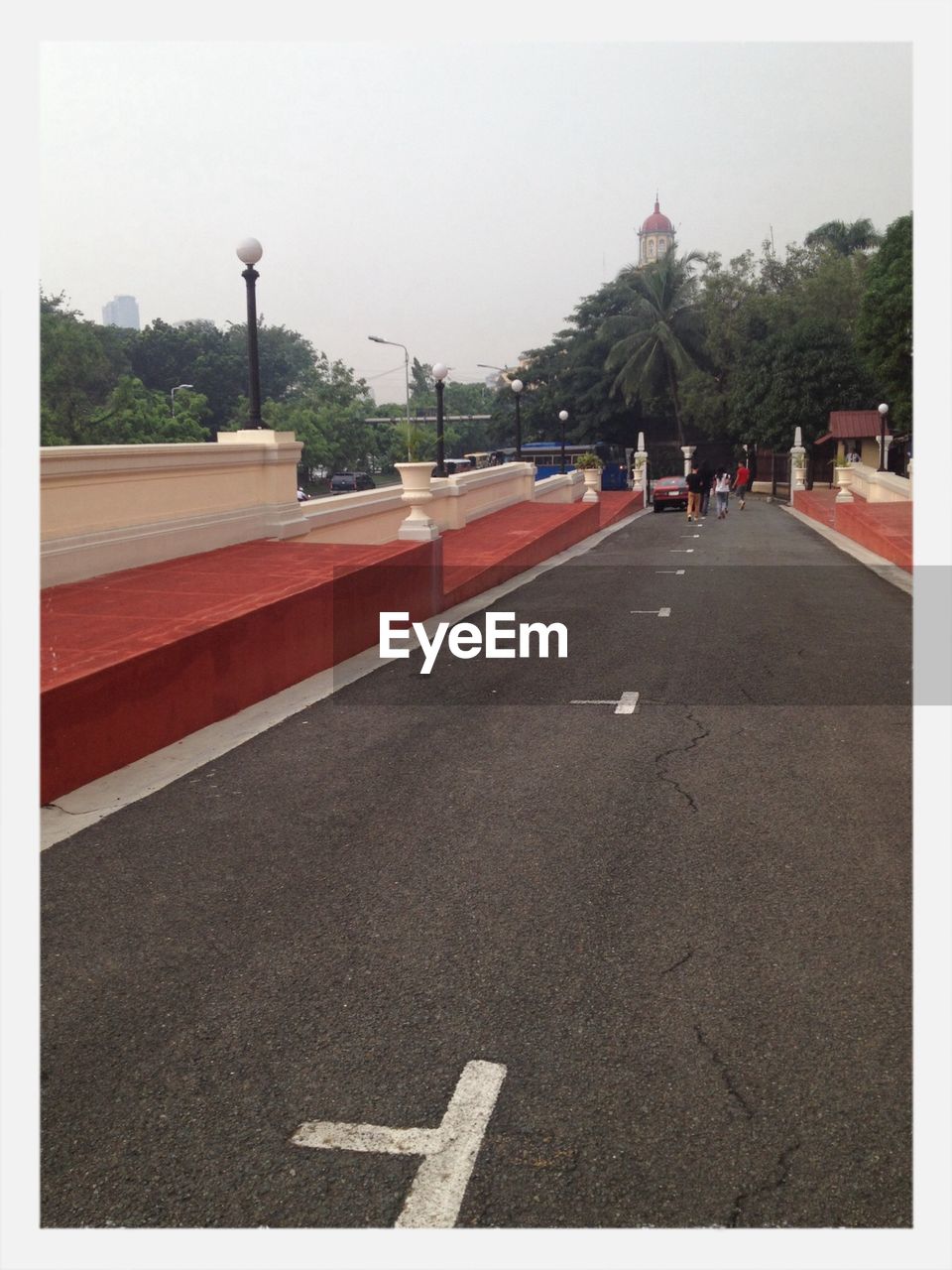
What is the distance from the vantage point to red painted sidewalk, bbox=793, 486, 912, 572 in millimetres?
20406

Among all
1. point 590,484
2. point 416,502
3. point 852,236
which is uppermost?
point 852,236

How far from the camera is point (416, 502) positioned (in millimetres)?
17766

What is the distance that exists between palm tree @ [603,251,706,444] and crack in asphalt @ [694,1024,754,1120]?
68.4 m

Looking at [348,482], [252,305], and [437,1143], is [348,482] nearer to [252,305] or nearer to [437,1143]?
[252,305]

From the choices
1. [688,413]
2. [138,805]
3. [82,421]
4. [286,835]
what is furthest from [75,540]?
[688,413]

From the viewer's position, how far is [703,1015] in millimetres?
4484

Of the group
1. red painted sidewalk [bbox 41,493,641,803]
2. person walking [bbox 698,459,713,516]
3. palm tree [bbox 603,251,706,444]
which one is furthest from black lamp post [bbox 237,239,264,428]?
palm tree [bbox 603,251,706,444]

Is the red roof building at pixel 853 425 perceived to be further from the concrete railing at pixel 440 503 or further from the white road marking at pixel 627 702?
the white road marking at pixel 627 702

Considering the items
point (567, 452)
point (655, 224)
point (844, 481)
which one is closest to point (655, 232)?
point (655, 224)

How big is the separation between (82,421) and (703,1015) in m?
59.2

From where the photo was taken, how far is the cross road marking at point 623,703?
9.39m

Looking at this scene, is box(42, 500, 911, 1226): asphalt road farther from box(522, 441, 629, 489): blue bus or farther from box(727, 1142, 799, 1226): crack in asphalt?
box(522, 441, 629, 489): blue bus

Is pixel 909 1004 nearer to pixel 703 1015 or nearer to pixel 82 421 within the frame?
pixel 703 1015

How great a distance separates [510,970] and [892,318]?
4518 centimetres
